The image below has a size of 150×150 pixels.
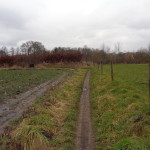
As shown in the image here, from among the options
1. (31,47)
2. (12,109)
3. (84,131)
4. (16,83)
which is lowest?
(84,131)

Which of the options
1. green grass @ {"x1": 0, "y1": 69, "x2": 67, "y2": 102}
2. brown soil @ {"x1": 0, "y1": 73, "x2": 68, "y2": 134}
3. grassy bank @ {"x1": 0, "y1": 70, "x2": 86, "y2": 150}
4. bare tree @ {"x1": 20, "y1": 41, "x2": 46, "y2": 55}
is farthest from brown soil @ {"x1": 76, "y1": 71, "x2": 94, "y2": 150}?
bare tree @ {"x1": 20, "y1": 41, "x2": 46, "y2": 55}

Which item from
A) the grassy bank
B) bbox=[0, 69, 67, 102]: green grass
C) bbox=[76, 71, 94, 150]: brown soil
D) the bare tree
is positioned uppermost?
the bare tree

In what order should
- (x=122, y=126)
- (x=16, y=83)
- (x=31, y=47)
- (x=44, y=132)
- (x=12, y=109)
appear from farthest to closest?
(x=31, y=47), (x=16, y=83), (x=12, y=109), (x=122, y=126), (x=44, y=132)

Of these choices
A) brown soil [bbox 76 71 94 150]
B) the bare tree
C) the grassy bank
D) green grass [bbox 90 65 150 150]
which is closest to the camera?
green grass [bbox 90 65 150 150]

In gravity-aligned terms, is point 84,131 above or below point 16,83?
below

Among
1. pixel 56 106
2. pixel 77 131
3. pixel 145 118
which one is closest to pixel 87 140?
pixel 77 131

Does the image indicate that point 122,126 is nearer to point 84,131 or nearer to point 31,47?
point 84,131

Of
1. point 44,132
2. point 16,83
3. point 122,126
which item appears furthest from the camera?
point 16,83

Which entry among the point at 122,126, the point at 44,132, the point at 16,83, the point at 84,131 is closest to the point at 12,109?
the point at 44,132

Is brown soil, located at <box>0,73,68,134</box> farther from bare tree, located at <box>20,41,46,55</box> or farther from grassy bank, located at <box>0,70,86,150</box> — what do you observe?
bare tree, located at <box>20,41,46,55</box>

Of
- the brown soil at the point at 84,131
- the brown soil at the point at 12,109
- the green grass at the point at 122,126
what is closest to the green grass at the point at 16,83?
the brown soil at the point at 12,109

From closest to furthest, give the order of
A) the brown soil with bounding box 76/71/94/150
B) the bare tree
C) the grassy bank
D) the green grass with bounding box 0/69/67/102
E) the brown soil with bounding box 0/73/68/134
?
1. the grassy bank
2. the brown soil with bounding box 76/71/94/150
3. the brown soil with bounding box 0/73/68/134
4. the green grass with bounding box 0/69/67/102
5. the bare tree

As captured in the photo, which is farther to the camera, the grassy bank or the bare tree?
the bare tree

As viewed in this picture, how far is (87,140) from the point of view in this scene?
6.35 m
